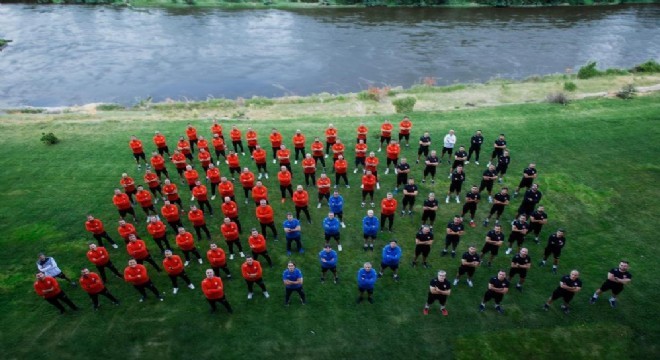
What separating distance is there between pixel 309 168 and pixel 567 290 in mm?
8067

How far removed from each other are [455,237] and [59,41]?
42868mm

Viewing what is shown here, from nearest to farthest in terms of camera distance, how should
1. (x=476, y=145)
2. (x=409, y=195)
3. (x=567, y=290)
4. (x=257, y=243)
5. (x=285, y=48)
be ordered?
(x=567, y=290)
(x=257, y=243)
(x=409, y=195)
(x=476, y=145)
(x=285, y=48)

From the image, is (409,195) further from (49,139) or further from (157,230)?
(49,139)

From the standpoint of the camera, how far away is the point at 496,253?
11453 millimetres

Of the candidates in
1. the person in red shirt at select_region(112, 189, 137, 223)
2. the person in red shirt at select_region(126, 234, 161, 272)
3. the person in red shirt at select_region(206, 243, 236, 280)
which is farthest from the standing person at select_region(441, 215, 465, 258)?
the person in red shirt at select_region(112, 189, 137, 223)

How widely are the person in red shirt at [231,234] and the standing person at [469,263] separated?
19.0 feet

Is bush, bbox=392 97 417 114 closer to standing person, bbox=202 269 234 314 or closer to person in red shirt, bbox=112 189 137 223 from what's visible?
person in red shirt, bbox=112 189 137 223

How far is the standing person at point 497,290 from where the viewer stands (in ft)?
32.2

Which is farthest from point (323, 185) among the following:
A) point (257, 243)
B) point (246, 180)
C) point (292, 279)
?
point (292, 279)

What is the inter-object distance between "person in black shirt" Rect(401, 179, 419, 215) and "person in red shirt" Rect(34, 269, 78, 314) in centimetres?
914

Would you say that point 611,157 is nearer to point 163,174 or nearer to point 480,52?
point 163,174

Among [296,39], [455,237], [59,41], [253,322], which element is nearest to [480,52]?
[296,39]

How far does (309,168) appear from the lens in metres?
14.4

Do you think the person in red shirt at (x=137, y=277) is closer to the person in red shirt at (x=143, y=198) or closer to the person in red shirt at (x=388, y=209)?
the person in red shirt at (x=143, y=198)
